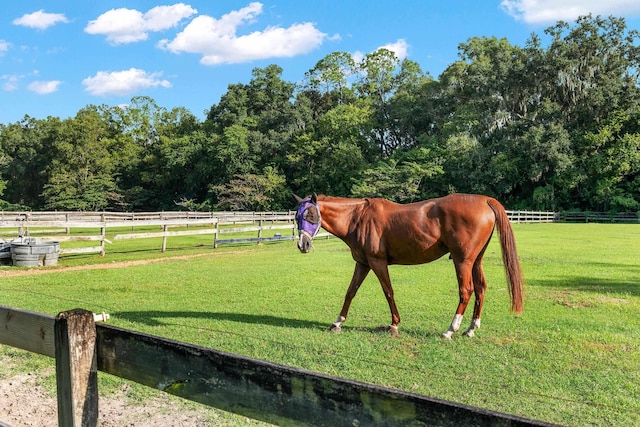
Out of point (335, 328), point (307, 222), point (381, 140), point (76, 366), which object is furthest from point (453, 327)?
point (381, 140)

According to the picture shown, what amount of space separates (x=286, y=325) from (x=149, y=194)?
62.8 meters

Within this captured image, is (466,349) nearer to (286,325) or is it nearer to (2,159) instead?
(286,325)

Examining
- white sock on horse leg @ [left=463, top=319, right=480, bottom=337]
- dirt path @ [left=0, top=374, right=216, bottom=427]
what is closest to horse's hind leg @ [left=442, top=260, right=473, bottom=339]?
white sock on horse leg @ [left=463, top=319, right=480, bottom=337]

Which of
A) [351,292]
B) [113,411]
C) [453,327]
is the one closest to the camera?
[113,411]

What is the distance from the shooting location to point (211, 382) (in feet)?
6.12

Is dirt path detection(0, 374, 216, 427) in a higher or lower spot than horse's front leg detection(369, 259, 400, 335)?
lower

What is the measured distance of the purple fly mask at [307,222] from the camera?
21.2ft

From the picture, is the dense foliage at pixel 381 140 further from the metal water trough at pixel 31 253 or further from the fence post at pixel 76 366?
the fence post at pixel 76 366

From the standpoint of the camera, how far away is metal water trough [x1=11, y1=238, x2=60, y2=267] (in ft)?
42.9

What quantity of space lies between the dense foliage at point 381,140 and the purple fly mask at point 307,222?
39.9m

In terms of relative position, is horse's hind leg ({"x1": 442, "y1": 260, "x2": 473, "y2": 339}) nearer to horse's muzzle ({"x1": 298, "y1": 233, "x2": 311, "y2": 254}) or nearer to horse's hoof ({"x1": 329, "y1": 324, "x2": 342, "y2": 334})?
horse's hoof ({"x1": 329, "y1": 324, "x2": 342, "y2": 334})

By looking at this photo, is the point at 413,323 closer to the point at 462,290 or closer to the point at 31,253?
the point at 462,290

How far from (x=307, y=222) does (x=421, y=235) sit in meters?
1.57

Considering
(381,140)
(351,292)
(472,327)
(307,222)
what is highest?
(381,140)
